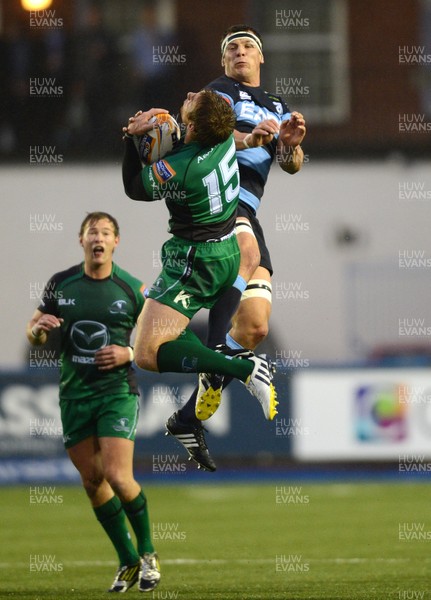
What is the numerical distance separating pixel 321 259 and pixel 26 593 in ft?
47.7

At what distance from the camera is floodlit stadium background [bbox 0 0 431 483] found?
54.9 ft

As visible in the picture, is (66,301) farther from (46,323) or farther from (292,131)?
(292,131)

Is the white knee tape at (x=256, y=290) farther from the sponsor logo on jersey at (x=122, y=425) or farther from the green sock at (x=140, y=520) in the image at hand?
the green sock at (x=140, y=520)

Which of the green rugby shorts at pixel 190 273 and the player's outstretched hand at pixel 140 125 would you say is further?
the green rugby shorts at pixel 190 273

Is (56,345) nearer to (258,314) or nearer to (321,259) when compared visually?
(321,259)

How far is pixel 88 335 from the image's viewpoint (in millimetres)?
9609

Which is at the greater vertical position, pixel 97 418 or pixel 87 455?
pixel 97 418

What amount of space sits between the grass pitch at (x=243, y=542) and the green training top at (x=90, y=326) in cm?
151

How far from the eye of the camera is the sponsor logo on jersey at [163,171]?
7867 millimetres

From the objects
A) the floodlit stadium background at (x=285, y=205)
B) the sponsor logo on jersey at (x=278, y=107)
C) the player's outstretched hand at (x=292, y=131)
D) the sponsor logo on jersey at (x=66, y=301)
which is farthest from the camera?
the floodlit stadium background at (x=285, y=205)

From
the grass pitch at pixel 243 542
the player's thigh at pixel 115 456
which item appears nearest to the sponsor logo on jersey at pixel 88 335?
the player's thigh at pixel 115 456

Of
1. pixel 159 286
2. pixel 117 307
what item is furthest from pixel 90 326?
pixel 159 286

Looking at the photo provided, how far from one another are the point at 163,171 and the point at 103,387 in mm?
2254

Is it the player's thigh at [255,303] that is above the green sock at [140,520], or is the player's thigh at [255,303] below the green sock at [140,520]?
above
